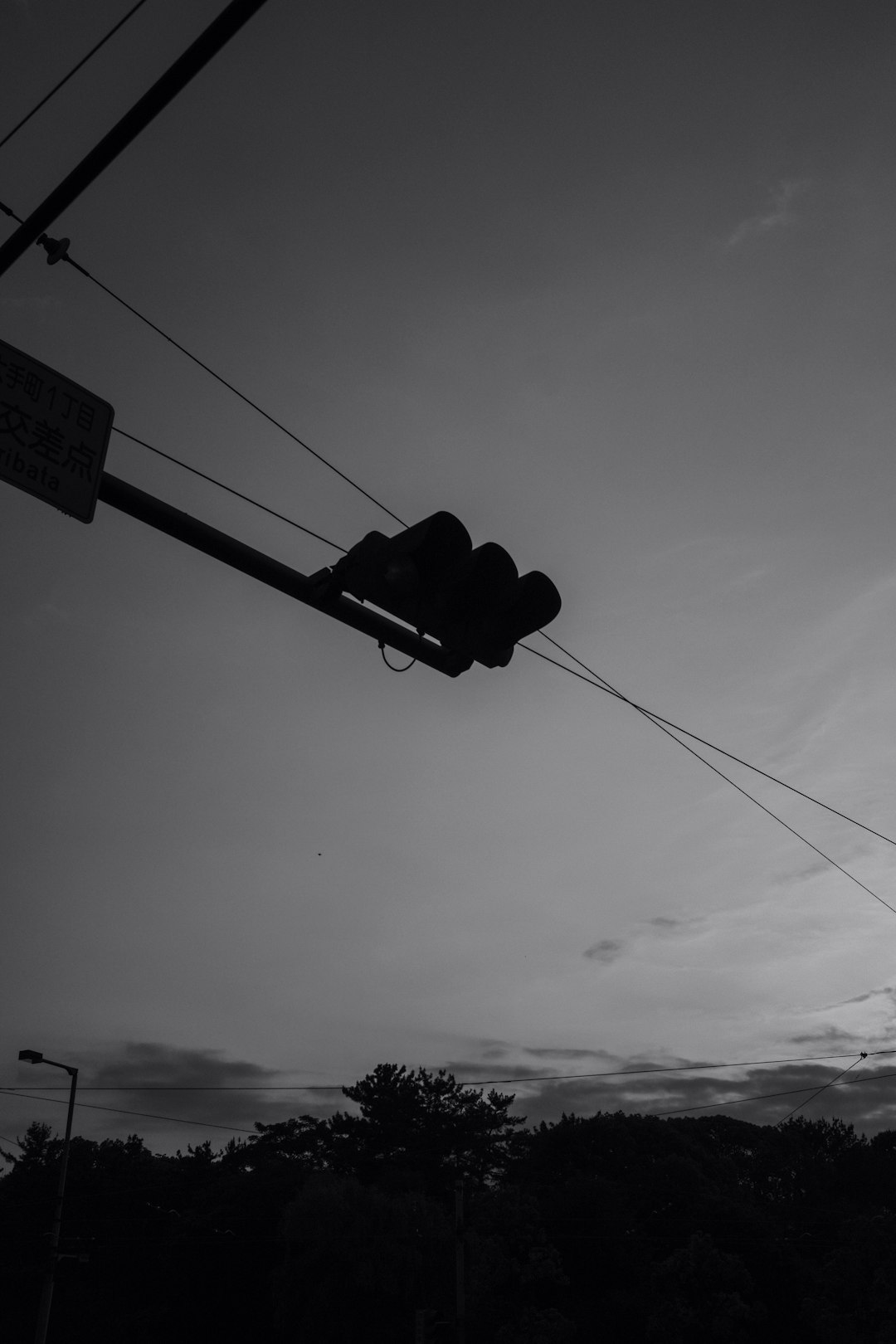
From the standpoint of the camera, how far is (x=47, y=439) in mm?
3945

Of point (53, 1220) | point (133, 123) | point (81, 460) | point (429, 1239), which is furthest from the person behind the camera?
point (429, 1239)

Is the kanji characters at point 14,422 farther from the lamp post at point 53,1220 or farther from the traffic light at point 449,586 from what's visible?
the lamp post at point 53,1220

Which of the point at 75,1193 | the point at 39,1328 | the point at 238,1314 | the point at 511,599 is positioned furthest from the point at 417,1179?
the point at 511,599

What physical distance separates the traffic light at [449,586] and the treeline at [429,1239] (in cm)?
3399

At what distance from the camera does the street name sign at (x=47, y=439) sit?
12.7 feet

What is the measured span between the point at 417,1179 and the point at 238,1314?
1115 centimetres

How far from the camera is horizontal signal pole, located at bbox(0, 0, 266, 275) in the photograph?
2986 mm

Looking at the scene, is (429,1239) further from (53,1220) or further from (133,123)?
(133,123)

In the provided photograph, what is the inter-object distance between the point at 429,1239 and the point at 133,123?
49.0 metres

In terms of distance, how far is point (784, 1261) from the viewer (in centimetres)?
5016

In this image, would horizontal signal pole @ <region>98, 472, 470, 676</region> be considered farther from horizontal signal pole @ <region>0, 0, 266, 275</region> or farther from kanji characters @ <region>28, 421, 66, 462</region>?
horizontal signal pole @ <region>0, 0, 266, 275</region>

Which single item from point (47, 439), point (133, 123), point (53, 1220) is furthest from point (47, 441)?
point (53, 1220)

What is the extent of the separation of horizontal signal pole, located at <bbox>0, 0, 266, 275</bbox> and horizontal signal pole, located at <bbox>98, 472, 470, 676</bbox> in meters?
0.92

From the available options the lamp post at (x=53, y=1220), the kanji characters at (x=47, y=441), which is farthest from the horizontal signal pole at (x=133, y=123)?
the lamp post at (x=53, y=1220)
